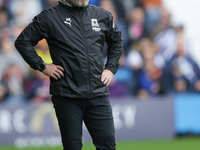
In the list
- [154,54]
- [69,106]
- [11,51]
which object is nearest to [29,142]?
[11,51]

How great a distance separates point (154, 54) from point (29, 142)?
360 cm

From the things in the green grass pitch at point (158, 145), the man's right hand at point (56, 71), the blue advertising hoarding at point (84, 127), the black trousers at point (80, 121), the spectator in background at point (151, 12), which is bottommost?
the green grass pitch at point (158, 145)

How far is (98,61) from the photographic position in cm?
378

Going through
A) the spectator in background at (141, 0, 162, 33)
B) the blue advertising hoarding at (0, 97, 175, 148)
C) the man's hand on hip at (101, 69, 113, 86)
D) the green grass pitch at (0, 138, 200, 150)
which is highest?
the spectator in background at (141, 0, 162, 33)

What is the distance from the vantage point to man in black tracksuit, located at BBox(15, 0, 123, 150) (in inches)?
145

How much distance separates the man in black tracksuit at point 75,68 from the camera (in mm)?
3686

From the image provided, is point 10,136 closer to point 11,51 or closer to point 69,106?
point 11,51

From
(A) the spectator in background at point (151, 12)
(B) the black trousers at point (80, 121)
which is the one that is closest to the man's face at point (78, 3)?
(B) the black trousers at point (80, 121)

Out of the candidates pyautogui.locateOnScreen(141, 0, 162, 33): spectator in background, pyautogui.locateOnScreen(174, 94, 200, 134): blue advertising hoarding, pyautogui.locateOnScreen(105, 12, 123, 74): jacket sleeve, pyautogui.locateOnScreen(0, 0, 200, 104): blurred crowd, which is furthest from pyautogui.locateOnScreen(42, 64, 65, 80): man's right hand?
pyautogui.locateOnScreen(141, 0, 162, 33): spectator in background

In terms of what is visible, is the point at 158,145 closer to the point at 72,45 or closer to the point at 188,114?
the point at 188,114

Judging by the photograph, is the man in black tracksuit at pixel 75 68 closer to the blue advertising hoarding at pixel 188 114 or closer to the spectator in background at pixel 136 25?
the blue advertising hoarding at pixel 188 114

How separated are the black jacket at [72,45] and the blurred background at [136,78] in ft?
14.0

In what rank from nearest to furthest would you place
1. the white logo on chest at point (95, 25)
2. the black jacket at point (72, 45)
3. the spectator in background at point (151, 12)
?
the black jacket at point (72, 45)
the white logo on chest at point (95, 25)
the spectator in background at point (151, 12)

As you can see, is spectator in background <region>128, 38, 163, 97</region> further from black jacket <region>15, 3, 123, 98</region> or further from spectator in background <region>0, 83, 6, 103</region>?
black jacket <region>15, 3, 123, 98</region>
